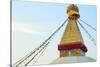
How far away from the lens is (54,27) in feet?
6.58

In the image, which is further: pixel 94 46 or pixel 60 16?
pixel 94 46

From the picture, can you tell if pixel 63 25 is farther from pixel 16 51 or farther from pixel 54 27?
pixel 16 51

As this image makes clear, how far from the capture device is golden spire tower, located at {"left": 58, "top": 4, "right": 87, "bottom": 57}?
6.77 feet

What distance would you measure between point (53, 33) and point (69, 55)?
0.28 m

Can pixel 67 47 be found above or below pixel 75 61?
above

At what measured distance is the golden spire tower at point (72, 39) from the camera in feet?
6.77

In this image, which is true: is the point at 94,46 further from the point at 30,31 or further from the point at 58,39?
the point at 30,31

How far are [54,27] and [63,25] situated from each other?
100mm

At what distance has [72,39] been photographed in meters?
2.11

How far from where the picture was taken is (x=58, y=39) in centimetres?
202
